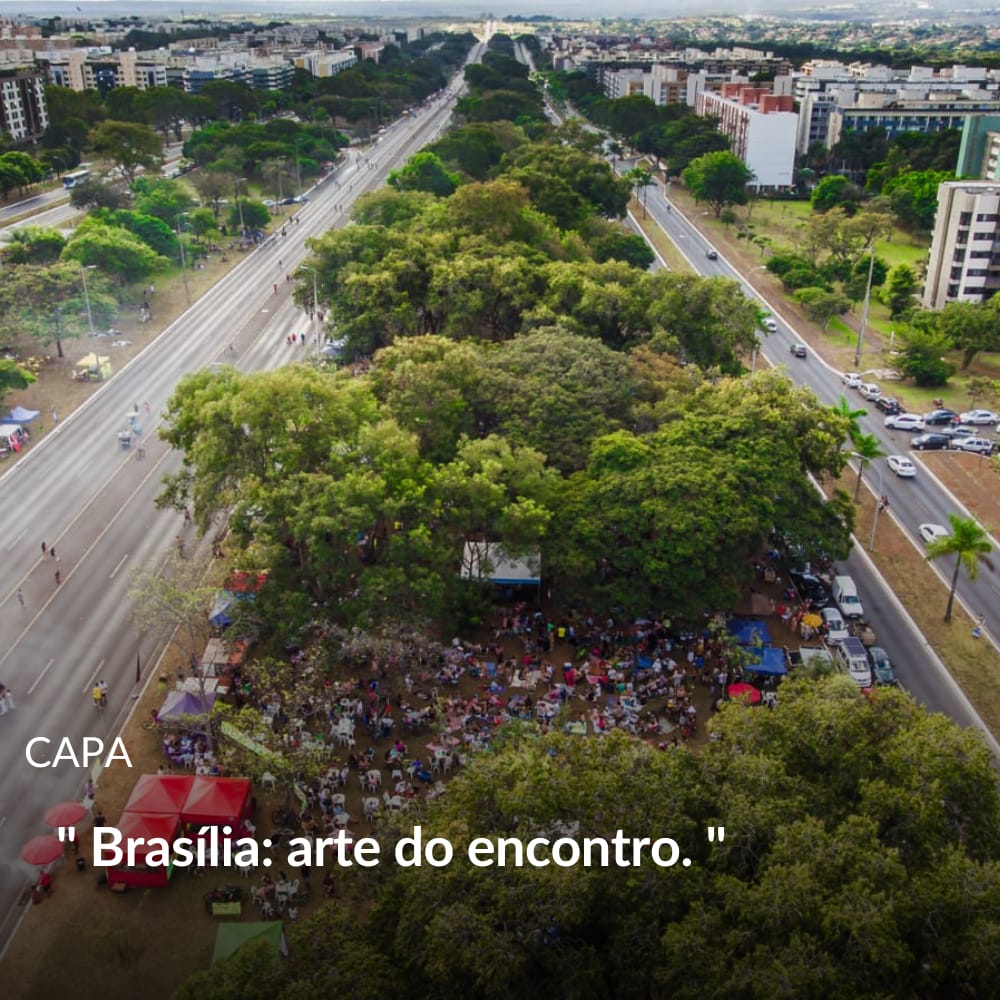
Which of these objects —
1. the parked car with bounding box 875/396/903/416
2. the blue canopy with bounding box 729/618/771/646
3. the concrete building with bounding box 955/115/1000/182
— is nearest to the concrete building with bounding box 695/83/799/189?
the concrete building with bounding box 955/115/1000/182

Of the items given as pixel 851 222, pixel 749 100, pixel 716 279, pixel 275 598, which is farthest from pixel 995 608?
pixel 749 100

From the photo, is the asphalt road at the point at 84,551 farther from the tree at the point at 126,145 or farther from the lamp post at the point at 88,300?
the tree at the point at 126,145

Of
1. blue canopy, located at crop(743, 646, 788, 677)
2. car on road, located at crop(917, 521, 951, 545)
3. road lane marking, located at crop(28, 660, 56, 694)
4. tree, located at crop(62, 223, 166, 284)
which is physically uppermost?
tree, located at crop(62, 223, 166, 284)

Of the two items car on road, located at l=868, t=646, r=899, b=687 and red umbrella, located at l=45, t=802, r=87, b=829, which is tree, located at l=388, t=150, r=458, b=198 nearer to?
car on road, located at l=868, t=646, r=899, b=687

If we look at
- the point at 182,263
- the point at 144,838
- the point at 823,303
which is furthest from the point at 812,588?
the point at 182,263

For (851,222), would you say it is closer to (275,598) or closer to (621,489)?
(621,489)

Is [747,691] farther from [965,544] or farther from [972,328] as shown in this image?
[972,328]

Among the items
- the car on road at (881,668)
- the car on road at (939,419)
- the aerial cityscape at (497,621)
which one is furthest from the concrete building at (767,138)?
the car on road at (881,668)
